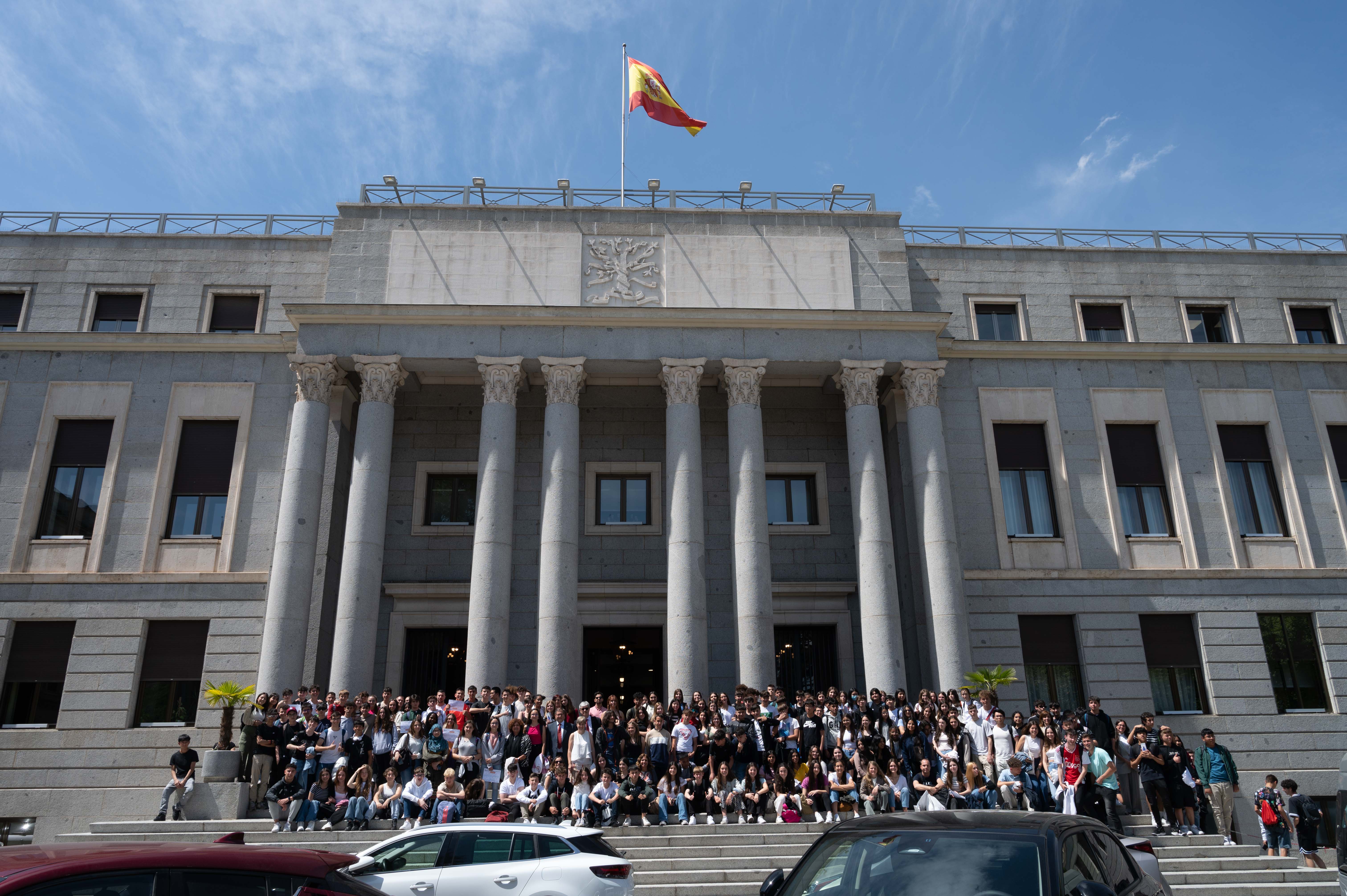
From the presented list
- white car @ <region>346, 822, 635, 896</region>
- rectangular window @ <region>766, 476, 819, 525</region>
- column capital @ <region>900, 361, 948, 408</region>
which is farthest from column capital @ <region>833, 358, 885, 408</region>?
white car @ <region>346, 822, 635, 896</region>

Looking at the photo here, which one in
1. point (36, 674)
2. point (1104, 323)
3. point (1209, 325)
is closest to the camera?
point (36, 674)

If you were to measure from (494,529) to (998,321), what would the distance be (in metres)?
17.9

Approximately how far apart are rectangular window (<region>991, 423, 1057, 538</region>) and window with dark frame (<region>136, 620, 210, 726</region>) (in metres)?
23.6

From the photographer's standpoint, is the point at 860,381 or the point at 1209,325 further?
the point at 1209,325

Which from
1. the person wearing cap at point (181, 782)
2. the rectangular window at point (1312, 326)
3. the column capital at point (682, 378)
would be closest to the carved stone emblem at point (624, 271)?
the column capital at point (682, 378)

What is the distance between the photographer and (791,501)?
29.9 m

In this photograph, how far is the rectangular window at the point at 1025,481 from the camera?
1101 inches

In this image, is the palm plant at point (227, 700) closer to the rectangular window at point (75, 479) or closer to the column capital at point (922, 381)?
the rectangular window at point (75, 479)

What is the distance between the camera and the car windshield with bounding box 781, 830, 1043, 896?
19.5 ft

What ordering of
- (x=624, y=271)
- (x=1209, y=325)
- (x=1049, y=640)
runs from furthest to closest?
(x=1209, y=325), (x=624, y=271), (x=1049, y=640)

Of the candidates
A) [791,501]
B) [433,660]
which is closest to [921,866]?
[433,660]

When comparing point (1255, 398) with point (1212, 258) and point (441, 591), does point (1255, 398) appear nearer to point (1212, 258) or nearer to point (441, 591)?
point (1212, 258)

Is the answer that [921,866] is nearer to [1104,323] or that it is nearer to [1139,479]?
[1139,479]

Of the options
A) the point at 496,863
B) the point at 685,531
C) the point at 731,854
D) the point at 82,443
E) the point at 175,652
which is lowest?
the point at 731,854
